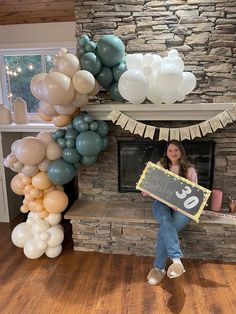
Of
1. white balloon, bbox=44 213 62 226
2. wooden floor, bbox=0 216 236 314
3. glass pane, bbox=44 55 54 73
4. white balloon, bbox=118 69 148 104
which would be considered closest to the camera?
wooden floor, bbox=0 216 236 314

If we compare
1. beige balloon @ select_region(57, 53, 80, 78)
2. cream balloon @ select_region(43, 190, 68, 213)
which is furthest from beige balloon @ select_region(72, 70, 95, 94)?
cream balloon @ select_region(43, 190, 68, 213)

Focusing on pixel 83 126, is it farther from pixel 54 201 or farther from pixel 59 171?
pixel 54 201

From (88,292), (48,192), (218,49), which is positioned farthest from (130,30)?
(88,292)

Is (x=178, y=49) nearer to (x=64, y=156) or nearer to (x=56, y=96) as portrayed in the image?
(x=56, y=96)

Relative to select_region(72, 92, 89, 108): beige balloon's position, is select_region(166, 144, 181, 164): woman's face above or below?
below

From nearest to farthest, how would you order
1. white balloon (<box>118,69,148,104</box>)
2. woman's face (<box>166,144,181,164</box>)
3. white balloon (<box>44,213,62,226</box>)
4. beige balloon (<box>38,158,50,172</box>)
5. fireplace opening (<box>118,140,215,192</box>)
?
white balloon (<box>118,69,148,104</box>), woman's face (<box>166,144,181,164</box>), beige balloon (<box>38,158,50,172</box>), white balloon (<box>44,213,62,226</box>), fireplace opening (<box>118,140,215,192</box>)

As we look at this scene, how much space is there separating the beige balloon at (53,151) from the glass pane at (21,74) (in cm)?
139

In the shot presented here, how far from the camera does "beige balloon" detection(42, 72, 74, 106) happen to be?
1951 mm

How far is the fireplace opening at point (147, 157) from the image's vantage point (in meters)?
2.55

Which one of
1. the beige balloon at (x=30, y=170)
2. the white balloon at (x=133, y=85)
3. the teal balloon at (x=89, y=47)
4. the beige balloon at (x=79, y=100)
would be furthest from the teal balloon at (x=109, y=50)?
the beige balloon at (x=30, y=170)

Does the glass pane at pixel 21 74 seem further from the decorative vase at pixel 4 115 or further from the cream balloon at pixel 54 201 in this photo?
the cream balloon at pixel 54 201

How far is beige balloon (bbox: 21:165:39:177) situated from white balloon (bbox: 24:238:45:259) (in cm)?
62

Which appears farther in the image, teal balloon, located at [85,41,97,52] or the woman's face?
the woman's face

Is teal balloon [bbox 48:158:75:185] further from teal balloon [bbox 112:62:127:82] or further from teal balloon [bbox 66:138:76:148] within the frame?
teal balloon [bbox 112:62:127:82]
